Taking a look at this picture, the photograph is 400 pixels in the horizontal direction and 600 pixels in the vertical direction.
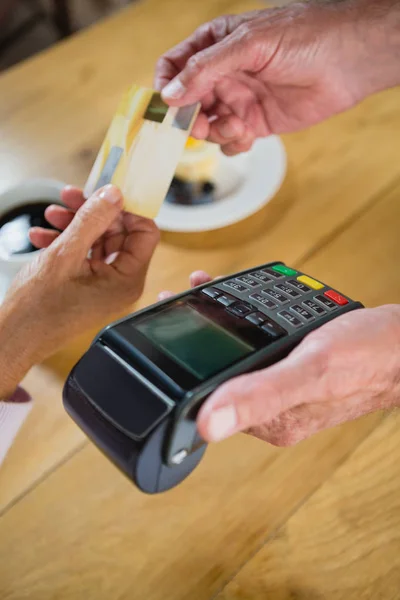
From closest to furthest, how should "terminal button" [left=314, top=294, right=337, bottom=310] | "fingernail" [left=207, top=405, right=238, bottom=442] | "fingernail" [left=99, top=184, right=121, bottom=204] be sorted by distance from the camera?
"fingernail" [left=207, top=405, right=238, bottom=442], "terminal button" [left=314, top=294, right=337, bottom=310], "fingernail" [left=99, top=184, right=121, bottom=204]

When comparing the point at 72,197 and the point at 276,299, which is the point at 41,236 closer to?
the point at 72,197

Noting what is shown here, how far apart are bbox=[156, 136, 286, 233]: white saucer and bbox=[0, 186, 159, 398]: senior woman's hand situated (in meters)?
0.08

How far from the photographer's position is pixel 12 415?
46 centimetres

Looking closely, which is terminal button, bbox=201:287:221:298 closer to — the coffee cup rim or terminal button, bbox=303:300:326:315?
terminal button, bbox=303:300:326:315

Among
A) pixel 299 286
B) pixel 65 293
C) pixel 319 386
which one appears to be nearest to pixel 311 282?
pixel 299 286

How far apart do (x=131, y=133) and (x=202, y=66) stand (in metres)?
0.10

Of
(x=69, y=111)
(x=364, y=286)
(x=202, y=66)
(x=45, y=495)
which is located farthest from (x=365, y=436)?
(x=69, y=111)

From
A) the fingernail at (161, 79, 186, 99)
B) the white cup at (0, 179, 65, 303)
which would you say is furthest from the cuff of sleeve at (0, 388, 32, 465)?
the fingernail at (161, 79, 186, 99)

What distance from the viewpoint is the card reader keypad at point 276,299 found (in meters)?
0.38

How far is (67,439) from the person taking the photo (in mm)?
464

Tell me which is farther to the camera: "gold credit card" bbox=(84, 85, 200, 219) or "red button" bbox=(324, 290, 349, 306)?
"gold credit card" bbox=(84, 85, 200, 219)

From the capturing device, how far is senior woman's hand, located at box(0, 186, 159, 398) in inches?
19.3

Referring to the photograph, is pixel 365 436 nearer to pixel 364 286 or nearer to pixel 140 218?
pixel 364 286

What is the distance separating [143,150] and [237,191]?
0.41 ft
